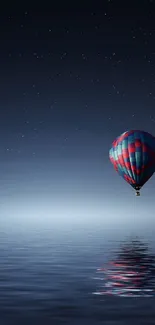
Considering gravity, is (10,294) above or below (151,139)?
below

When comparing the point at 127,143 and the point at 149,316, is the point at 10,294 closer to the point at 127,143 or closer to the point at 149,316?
the point at 149,316

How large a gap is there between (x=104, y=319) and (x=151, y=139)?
154 ft

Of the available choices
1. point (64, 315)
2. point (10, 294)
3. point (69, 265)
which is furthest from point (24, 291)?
point (69, 265)

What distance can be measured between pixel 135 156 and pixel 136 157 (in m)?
0.18

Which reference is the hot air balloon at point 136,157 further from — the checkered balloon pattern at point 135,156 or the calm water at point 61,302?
the calm water at point 61,302

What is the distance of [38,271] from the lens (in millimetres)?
34656

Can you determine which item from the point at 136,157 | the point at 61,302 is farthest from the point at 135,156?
the point at 61,302

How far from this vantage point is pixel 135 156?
6244 centimetres

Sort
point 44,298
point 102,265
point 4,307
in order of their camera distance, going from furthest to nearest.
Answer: point 102,265 → point 44,298 → point 4,307

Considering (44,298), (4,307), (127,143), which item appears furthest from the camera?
(127,143)

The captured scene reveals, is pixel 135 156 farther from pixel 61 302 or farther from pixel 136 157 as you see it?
pixel 61 302

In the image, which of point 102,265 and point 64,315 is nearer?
point 64,315

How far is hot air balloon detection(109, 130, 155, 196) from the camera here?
2459 inches

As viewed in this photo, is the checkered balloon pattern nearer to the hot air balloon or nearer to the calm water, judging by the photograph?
the hot air balloon
